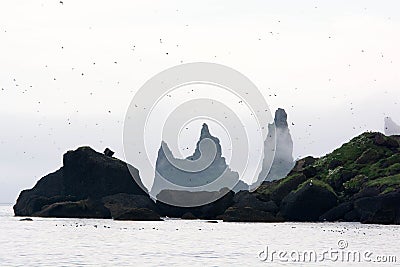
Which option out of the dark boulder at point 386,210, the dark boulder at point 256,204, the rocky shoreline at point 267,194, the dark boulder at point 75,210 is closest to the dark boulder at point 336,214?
the rocky shoreline at point 267,194

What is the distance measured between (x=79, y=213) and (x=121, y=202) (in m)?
8.47

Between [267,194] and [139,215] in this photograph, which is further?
[267,194]

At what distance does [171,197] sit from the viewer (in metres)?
155

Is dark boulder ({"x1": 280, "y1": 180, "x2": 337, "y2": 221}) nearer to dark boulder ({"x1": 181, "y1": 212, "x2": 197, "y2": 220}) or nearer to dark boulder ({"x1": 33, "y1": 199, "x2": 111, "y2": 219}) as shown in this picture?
dark boulder ({"x1": 181, "y1": 212, "x2": 197, "y2": 220})

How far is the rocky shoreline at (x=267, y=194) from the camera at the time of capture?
128000mm

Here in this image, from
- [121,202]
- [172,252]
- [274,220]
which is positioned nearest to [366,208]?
[274,220]

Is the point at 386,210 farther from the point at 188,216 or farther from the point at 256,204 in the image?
the point at 188,216

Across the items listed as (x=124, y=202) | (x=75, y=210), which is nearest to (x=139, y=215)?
(x=124, y=202)

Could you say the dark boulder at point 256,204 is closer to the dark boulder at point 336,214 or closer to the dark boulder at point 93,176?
the dark boulder at point 336,214

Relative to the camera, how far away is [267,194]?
14812 centimetres

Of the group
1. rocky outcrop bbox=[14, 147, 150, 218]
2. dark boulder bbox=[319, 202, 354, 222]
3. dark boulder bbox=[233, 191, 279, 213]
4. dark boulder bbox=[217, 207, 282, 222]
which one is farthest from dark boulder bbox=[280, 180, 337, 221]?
rocky outcrop bbox=[14, 147, 150, 218]

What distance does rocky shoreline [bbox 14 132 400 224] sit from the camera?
128 m

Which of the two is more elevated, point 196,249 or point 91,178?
point 91,178

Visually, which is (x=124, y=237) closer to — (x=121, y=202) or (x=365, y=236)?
(x=365, y=236)
